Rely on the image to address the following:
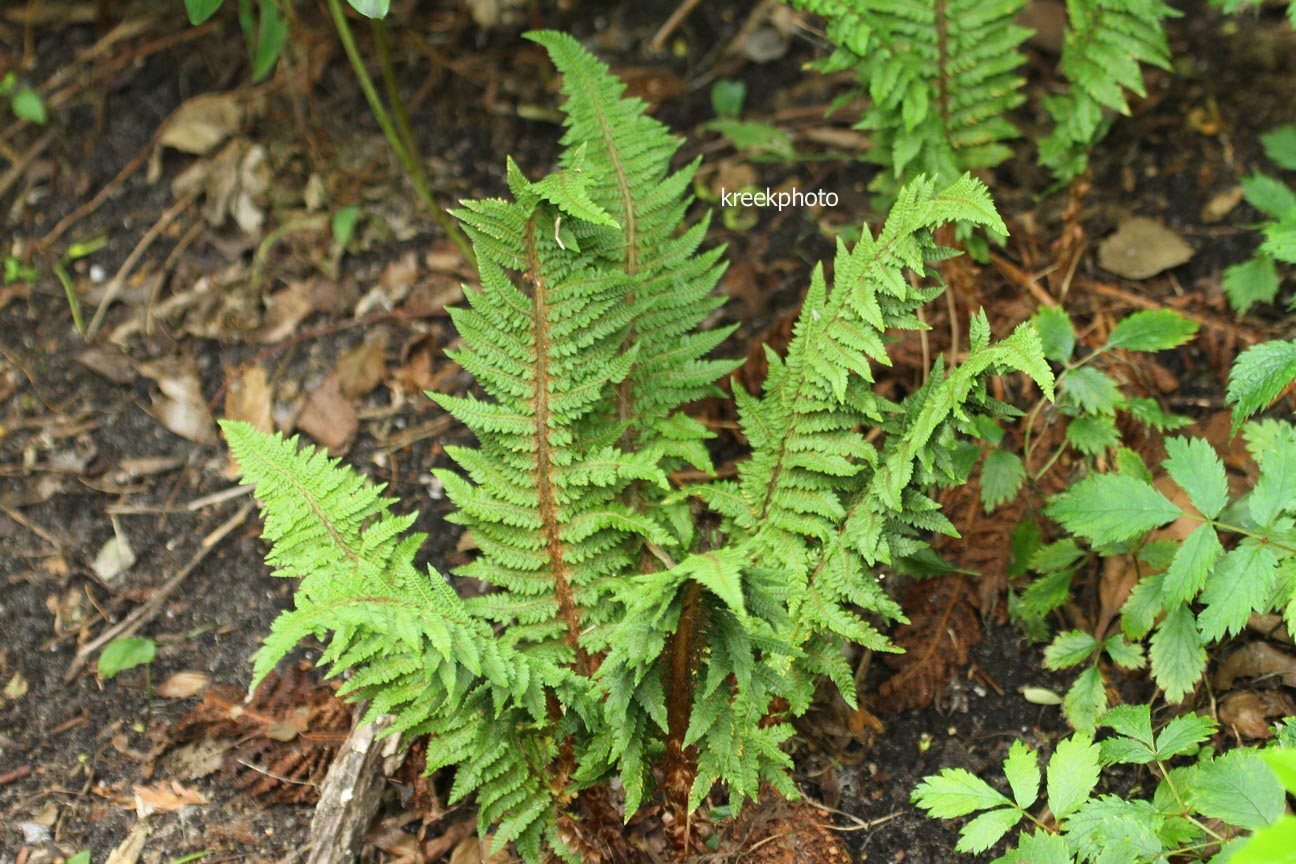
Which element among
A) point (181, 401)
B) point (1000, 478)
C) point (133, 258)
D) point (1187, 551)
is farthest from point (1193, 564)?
point (133, 258)

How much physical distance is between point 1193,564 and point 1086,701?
0.48 meters

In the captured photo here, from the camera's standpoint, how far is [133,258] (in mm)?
3662

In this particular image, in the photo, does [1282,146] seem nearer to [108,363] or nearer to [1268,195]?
[1268,195]

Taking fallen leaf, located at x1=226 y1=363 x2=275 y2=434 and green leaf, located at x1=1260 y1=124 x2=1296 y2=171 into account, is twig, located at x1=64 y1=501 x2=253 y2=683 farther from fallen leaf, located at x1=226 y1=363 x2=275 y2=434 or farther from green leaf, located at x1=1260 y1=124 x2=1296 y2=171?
green leaf, located at x1=1260 y1=124 x2=1296 y2=171

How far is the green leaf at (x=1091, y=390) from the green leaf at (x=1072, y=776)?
32.4 inches

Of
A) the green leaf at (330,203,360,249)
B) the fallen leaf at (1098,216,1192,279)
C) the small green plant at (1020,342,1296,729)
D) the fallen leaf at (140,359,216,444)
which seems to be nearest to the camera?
the small green plant at (1020,342,1296,729)

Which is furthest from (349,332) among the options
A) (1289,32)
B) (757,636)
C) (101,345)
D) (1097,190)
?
(1289,32)

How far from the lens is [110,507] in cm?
324

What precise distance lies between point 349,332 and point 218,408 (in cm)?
45

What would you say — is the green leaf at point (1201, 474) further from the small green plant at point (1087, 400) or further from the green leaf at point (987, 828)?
the green leaf at point (987, 828)

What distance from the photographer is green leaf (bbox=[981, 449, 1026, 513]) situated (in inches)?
102

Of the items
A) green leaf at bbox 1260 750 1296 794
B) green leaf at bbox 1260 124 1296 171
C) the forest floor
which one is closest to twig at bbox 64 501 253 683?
the forest floor

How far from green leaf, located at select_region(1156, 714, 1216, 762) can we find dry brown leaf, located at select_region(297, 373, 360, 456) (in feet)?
7.39

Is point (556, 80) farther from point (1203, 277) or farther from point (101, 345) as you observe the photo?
point (1203, 277)
